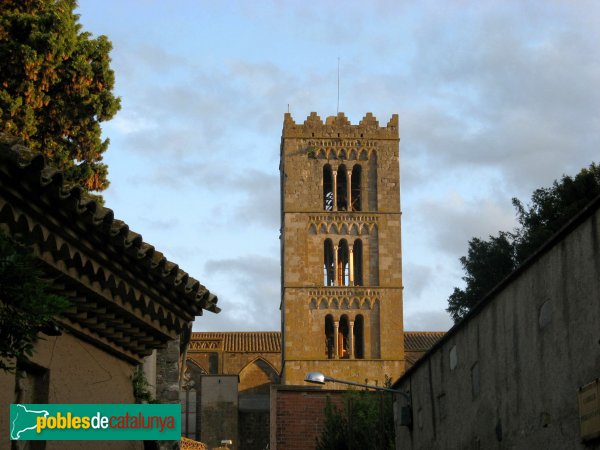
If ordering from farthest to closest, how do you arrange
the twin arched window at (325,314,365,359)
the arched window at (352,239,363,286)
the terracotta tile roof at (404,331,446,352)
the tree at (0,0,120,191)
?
the terracotta tile roof at (404,331,446,352) → the arched window at (352,239,363,286) → the twin arched window at (325,314,365,359) → the tree at (0,0,120,191)

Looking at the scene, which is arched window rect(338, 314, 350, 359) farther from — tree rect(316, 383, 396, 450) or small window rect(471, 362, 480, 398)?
small window rect(471, 362, 480, 398)

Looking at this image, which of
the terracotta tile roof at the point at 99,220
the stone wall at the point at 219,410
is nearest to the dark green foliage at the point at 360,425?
the terracotta tile roof at the point at 99,220

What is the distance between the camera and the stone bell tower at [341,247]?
6550 centimetres

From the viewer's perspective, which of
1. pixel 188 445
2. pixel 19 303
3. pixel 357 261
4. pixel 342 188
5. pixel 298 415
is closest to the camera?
pixel 19 303

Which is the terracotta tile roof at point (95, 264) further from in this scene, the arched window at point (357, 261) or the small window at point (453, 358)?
the arched window at point (357, 261)

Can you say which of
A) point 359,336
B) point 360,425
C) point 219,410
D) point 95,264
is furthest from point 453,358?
point 219,410

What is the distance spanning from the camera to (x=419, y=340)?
255ft

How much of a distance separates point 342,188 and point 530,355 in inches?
2166

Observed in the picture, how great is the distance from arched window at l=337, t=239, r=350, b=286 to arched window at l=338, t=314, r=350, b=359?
2285mm

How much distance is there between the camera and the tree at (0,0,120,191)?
17219mm

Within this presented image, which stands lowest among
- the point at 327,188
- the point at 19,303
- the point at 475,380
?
the point at 19,303

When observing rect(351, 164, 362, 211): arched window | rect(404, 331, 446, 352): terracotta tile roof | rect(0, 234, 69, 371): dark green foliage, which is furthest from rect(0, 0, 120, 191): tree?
rect(404, 331, 446, 352): terracotta tile roof

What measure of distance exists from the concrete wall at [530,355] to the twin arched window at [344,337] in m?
45.4

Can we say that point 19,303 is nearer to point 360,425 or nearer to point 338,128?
point 360,425
